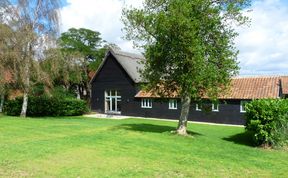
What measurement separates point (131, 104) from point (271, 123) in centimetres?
2232

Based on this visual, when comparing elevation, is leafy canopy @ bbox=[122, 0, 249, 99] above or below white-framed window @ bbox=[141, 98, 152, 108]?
above

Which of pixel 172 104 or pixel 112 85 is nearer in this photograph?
pixel 172 104

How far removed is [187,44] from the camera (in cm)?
1352

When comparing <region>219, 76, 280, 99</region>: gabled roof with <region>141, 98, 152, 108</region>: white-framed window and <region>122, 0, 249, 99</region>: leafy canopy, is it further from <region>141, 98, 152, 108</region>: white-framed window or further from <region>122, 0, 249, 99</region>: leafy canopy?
<region>122, 0, 249, 99</region>: leafy canopy

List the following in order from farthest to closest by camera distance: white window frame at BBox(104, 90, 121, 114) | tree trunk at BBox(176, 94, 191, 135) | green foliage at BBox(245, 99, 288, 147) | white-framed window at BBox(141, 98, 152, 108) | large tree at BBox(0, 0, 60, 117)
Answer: white window frame at BBox(104, 90, 121, 114)
white-framed window at BBox(141, 98, 152, 108)
large tree at BBox(0, 0, 60, 117)
tree trunk at BBox(176, 94, 191, 135)
green foliage at BBox(245, 99, 288, 147)

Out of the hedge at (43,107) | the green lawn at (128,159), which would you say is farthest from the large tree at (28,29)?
the green lawn at (128,159)

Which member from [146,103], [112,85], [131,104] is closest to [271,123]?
[146,103]

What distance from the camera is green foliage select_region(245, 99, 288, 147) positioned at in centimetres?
1290

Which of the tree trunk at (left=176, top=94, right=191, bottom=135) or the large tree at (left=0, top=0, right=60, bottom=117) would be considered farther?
the large tree at (left=0, top=0, right=60, bottom=117)

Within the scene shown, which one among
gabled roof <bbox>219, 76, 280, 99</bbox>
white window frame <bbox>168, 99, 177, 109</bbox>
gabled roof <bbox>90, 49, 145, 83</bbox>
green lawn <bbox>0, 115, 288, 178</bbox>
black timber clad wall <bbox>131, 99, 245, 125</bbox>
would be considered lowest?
green lawn <bbox>0, 115, 288, 178</bbox>

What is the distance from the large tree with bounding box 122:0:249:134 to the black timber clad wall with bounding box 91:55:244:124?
497 inches

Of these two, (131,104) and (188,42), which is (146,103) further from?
(188,42)

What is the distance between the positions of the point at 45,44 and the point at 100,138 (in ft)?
48.5

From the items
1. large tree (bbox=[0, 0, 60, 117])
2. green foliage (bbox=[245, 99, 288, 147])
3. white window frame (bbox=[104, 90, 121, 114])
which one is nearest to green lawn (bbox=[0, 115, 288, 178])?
green foliage (bbox=[245, 99, 288, 147])
